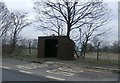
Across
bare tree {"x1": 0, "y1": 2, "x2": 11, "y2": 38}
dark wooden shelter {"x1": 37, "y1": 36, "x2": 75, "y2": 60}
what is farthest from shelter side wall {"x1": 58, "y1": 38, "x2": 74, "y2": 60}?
bare tree {"x1": 0, "y1": 2, "x2": 11, "y2": 38}

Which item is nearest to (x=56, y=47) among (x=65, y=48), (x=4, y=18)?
(x=65, y=48)

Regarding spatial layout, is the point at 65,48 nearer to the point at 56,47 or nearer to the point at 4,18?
the point at 56,47

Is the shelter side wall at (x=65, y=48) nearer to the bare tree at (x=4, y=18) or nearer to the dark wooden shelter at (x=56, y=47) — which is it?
the dark wooden shelter at (x=56, y=47)

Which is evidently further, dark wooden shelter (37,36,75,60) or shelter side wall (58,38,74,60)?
dark wooden shelter (37,36,75,60)

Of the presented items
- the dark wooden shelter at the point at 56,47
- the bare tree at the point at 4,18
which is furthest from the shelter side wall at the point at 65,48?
the bare tree at the point at 4,18

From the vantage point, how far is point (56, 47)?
2700cm

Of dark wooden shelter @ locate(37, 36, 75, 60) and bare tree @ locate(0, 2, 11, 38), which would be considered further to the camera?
bare tree @ locate(0, 2, 11, 38)

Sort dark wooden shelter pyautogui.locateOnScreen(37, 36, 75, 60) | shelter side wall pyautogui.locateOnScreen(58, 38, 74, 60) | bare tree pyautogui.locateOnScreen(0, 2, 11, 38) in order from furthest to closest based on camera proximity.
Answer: bare tree pyautogui.locateOnScreen(0, 2, 11, 38) → dark wooden shelter pyautogui.locateOnScreen(37, 36, 75, 60) → shelter side wall pyautogui.locateOnScreen(58, 38, 74, 60)

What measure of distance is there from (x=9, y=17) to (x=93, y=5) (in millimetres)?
18039

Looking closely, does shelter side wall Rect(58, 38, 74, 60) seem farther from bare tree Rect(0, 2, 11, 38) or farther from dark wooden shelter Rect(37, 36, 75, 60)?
bare tree Rect(0, 2, 11, 38)

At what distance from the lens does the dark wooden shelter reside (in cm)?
2543

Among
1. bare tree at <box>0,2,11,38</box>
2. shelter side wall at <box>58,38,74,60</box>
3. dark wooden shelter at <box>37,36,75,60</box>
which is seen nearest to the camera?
shelter side wall at <box>58,38,74,60</box>

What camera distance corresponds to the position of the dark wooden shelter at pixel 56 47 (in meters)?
25.4

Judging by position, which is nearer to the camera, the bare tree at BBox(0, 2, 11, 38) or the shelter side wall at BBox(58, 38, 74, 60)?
the shelter side wall at BBox(58, 38, 74, 60)
